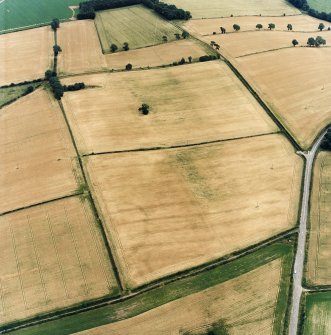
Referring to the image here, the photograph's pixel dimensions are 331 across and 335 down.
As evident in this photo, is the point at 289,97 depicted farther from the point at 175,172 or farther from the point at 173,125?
the point at 175,172

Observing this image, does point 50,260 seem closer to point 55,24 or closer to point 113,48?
point 113,48

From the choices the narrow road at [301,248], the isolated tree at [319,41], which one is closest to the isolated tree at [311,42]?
the isolated tree at [319,41]

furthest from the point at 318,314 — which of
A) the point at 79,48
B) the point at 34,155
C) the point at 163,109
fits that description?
the point at 79,48

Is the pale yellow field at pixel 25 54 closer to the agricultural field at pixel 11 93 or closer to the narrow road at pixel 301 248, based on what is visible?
the agricultural field at pixel 11 93

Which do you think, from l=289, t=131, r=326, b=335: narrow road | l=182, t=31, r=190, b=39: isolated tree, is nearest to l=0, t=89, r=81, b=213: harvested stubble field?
l=289, t=131, r=326, b=335: narrow road

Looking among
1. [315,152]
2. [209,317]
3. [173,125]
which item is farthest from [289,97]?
[209,317]

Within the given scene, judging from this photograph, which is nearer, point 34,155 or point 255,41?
point 34,155
